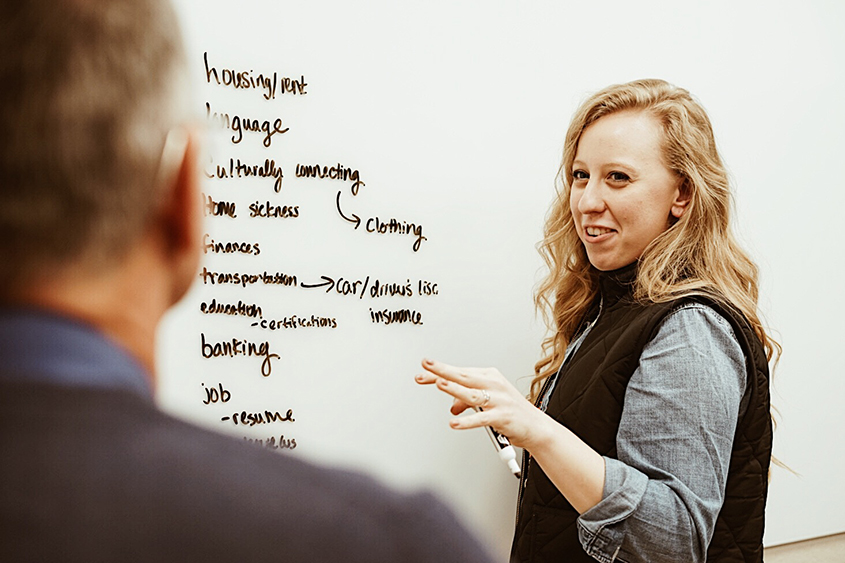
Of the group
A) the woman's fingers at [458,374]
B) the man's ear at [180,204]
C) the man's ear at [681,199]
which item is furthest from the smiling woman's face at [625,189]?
the man's ear at [180,204]

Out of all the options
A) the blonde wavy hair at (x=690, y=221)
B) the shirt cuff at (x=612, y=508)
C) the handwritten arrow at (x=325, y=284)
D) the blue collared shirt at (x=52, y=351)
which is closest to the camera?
the blue collared shirt at (x=52, y=351)

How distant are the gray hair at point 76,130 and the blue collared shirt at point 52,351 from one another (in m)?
0.01

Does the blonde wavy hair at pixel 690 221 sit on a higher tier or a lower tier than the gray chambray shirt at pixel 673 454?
higher

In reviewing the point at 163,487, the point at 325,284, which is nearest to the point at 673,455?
the point at 325,284

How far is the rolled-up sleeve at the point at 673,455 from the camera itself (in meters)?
0.80

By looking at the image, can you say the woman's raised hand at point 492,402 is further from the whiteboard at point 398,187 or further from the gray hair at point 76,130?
the gray hair at point 76,130

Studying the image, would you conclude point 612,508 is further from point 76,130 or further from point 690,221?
point 76,130

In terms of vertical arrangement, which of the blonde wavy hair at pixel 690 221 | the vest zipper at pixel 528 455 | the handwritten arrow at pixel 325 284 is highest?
the blonde wavy hair at pixel 690 221

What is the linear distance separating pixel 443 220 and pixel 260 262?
0.99 ft

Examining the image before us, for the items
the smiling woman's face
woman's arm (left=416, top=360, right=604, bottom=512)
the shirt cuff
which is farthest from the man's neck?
the smiling woman's face

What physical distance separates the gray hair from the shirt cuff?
72cm

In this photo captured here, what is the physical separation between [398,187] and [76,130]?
36.5 inches

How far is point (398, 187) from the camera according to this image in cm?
109

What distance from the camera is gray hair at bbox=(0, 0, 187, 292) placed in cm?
16
